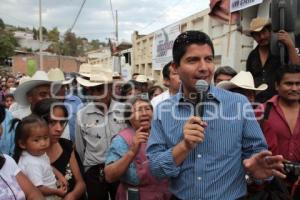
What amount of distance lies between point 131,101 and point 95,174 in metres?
1.06

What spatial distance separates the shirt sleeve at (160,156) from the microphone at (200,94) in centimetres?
25

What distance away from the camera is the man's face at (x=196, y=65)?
2.00 meters

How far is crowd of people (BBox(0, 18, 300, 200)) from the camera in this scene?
6.46ft

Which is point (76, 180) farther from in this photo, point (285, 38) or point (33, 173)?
point (285, 38)

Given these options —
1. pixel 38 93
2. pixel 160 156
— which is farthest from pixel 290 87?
pixel 38 93

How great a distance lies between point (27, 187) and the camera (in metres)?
2.50

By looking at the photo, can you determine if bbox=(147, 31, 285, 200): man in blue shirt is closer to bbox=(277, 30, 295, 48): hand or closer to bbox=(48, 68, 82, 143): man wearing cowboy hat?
bbox=(277, 30, 295, 48): hand

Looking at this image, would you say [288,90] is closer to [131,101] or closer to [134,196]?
[131,101]

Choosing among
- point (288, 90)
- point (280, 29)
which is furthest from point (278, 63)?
point (288, 90)

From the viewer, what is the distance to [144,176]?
278 centimetres

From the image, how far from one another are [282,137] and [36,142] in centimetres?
198

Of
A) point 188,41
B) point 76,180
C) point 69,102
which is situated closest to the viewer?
point 188,41

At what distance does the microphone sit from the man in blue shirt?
4 centimetres

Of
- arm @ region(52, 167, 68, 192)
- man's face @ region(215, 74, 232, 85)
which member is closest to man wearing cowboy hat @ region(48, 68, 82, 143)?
arm @ region(52, 167, 68, 192)
